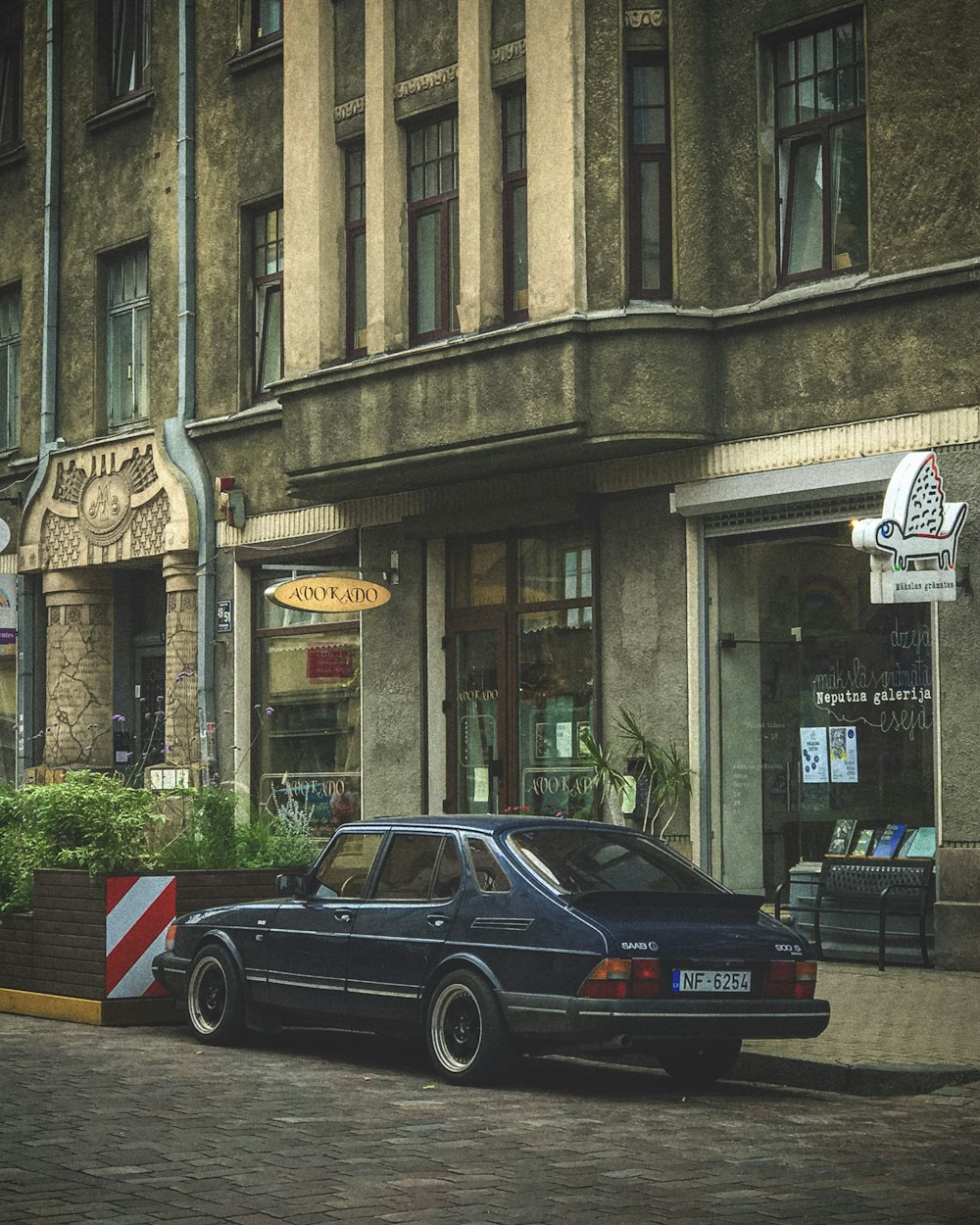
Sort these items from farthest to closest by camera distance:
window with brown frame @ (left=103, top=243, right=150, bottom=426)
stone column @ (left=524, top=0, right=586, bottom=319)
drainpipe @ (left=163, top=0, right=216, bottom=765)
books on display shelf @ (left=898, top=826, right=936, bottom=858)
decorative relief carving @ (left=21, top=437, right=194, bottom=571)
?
window with brown frame @ (left=103, top=243, right=150, bottom=426)
decorative relief carving @ (left=21, top=437, right=194, bottom=571)
drainpipe @ (left=163, top=0, right=216, bottom=765)
stone column @ (left=524, top=0, right=586, bottom=319)
books on display shelf @ (left=898, top=826, right=936, bottom=858)

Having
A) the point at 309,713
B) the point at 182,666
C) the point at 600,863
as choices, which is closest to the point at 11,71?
the point at 182,666

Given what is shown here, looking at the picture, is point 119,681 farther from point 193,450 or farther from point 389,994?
point 389,994

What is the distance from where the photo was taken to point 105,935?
13.7 meters

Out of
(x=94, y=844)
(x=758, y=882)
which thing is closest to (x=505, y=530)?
(x=758, y=882)

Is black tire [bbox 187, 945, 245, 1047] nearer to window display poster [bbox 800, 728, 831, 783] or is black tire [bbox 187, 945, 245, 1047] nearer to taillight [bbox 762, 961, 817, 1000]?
taillight [bbox 762, 961, 817, 1000]

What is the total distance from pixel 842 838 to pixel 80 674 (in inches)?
468

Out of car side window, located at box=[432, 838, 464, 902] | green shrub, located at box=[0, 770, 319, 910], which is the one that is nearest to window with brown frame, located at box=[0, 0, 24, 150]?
green shrub, located at box=[0, 770, 319, 910]

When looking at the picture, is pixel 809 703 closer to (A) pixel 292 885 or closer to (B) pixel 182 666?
(A) pixel 292 885

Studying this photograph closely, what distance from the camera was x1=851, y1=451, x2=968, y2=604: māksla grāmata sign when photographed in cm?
1522

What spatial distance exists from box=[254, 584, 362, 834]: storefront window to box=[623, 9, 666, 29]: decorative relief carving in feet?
23.0

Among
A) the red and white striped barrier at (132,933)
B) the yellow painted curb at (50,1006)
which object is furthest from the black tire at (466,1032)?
the yellow painted curb at (50,1006)

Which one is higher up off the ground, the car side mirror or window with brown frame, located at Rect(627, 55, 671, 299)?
window with brown frame, located at Rect(627, 55, 671, 299)

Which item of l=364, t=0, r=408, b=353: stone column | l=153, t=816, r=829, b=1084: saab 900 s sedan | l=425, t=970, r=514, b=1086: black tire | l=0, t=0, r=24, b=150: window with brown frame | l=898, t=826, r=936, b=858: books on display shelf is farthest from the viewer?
l=0, t=0, r=24, b=150: window with brown frame

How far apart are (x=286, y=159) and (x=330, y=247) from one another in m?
1.24
